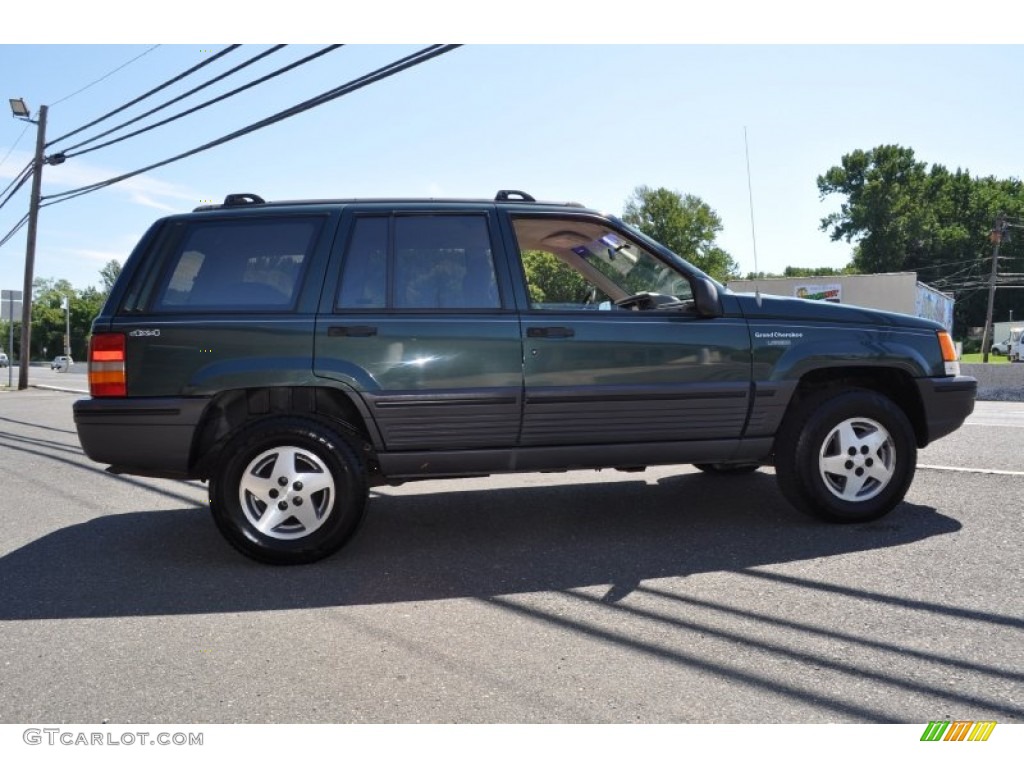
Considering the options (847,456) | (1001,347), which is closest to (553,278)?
(847,456)

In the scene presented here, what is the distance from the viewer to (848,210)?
83.6m

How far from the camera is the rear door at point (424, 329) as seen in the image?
4117 mm

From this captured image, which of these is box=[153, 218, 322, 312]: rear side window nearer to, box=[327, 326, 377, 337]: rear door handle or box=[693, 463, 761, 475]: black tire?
box=[327, 326, 377, 337]: rear door handle

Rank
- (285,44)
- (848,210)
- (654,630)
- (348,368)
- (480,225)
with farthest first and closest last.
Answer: (848,210) → (285,44) → (480,225) → (348,368) → (654,630)

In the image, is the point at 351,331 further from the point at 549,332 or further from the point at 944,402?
the point at 944,402

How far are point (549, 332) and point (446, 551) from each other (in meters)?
1.31

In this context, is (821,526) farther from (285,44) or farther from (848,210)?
(848,210)

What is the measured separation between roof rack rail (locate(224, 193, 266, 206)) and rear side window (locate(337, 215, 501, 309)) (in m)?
0.66

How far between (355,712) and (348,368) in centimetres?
202

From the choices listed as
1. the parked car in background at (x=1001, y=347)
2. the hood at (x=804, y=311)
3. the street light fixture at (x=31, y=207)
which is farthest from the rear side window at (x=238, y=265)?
the parked car in background at (x=1001, y=347)

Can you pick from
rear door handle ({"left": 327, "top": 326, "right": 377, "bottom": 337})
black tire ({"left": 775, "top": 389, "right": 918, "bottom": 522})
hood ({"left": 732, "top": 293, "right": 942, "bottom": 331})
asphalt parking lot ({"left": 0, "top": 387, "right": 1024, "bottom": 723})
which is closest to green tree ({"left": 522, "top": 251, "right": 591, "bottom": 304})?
rear door handle ({"left": 327, "top": 326, "right": 377, "bottom": 337})

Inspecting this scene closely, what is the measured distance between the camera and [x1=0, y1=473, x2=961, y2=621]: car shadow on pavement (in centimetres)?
360

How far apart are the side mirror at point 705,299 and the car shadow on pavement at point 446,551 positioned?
1264mm

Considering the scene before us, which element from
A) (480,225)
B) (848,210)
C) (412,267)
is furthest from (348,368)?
(848,210)
